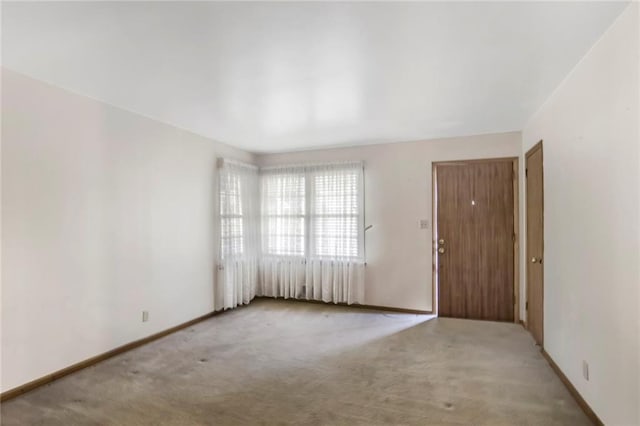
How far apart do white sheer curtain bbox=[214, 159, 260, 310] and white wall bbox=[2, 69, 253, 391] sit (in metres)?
0.41

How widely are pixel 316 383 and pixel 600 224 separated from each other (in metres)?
2.31

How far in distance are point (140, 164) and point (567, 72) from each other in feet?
13.1

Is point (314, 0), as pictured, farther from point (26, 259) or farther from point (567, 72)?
point (26, 259)

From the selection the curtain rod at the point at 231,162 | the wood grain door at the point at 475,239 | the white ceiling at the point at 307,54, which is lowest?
the wood grain door at the point at 475,239

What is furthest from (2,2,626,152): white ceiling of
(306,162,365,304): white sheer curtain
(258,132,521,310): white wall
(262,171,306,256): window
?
(262,171,306,256): window

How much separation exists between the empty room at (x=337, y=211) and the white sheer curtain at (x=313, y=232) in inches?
2.5

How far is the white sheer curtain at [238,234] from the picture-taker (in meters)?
4.62

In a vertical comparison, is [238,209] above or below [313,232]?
above

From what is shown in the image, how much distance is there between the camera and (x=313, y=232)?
5.13 meters

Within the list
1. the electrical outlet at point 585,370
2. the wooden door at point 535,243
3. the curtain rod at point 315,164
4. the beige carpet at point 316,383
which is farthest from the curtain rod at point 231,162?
the electrical outlet at point 585,370

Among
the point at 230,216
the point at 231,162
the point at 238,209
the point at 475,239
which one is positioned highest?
the point at 231,162

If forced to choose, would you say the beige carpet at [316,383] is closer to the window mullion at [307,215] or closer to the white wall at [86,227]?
the white wall at [86,227]

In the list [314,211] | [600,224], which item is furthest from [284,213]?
[600,224]

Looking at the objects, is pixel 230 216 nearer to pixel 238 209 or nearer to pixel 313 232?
pixel 238 209
